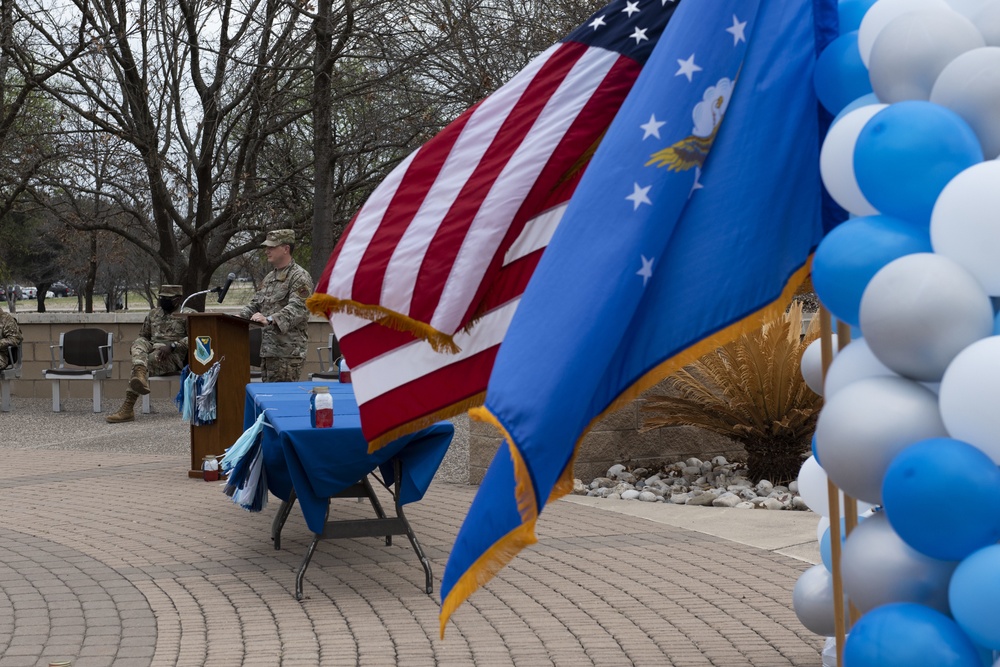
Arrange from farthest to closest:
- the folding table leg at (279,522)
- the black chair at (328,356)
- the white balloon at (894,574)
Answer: the black chair at (328,356) → the folding table leg at (279,522) → the white balloon at (894,574)

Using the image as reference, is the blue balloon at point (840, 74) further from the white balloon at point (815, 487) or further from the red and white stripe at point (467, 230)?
the white balloon at point (815, 487)

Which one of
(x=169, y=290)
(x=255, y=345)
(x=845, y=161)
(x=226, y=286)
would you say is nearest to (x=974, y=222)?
(x=845, y=161)

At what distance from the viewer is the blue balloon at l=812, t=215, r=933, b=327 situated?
2514mm

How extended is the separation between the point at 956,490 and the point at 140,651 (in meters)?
4.07

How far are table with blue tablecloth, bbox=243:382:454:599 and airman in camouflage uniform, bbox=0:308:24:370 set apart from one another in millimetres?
10083

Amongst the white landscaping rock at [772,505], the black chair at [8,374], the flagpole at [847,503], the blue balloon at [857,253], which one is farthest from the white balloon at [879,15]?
the black chair at [8,374]

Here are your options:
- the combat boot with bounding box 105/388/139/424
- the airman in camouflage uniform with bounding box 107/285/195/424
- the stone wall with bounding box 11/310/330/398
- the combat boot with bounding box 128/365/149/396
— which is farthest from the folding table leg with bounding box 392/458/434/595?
the stone wall with bounding box 11/310/330/398

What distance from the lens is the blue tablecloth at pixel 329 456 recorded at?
634cm

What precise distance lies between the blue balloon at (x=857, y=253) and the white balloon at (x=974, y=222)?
0.41 ft

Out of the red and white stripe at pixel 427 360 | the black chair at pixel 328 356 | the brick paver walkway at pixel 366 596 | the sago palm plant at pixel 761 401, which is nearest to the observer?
the red and white stripe at pixel 427 360

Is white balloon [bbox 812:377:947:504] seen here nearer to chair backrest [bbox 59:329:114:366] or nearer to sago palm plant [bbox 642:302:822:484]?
sago palm plant [bbox 642:302:822:484]

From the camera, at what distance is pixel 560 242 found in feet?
9.24

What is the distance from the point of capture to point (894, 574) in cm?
250

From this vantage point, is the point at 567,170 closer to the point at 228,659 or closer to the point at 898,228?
the point at 898,228
